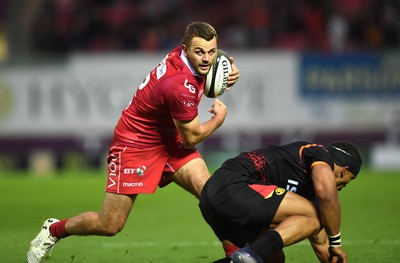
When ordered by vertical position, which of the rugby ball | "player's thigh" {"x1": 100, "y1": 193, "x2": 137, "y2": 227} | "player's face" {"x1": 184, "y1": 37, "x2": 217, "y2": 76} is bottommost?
"player's thigh" {"x1": 100, "y1": 193, "x2": 137, "y2": 227}

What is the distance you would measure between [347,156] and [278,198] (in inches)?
23.1

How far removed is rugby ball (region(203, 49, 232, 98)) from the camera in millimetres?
7312

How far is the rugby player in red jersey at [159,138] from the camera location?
7051mm

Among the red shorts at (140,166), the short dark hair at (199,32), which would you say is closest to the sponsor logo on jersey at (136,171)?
the red shorts at (140,166)

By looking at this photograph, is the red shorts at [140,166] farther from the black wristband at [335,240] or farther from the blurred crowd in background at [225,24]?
the blurred crowd in background at [225,24]

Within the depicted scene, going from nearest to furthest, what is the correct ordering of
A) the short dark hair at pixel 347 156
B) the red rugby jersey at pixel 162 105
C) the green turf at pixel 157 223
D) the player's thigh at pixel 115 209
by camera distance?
the short dark hair at pixel 347 156 → the red rugby jersey at pixel 162 105 → the player's thigh at pixel 115 209 → the green turf at pixel 157 223

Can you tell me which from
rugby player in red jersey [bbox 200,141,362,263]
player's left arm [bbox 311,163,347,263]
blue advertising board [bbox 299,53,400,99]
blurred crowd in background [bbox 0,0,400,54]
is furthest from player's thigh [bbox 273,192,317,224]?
blurred crowd in background [bbox 0,0,400,54]

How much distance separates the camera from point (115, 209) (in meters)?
7.30

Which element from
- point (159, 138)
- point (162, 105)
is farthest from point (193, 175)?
point (162, 105)

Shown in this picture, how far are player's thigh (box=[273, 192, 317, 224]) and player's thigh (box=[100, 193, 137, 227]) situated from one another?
1.43m

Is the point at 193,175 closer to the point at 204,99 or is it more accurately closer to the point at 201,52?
the point at 201,52

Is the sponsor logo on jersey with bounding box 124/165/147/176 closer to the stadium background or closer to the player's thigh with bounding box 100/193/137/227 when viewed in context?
the player's thigh with bounding box 100/193/137/227

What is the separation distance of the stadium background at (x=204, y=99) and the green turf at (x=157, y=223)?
0.16m

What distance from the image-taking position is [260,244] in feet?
20.2
